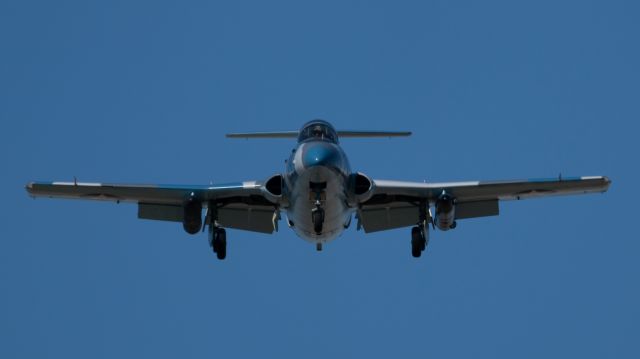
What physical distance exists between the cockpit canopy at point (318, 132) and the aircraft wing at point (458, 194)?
198 centimetres

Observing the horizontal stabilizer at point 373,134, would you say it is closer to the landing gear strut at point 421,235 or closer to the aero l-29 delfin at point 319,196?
the aero l-29 delfin at point 319,196

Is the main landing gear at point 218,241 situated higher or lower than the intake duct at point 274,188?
lower

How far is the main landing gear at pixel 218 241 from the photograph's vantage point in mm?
33531

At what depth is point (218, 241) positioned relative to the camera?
3353 cm

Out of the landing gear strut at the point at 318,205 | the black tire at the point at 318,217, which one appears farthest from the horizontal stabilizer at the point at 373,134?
the black tire at the point at 318,217

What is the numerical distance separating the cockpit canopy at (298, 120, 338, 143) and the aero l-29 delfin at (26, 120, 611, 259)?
0.08 feet

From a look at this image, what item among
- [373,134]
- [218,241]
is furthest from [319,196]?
[373,134]

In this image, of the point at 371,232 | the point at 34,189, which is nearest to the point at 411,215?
the point at 371,232

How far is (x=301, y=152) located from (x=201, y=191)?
5.01 meters

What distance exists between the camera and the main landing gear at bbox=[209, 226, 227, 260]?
3353 cm

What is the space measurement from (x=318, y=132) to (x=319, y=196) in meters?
2.26

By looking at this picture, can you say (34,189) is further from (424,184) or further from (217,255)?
(424,184)

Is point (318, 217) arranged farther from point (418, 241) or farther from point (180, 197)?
point (180, 197)

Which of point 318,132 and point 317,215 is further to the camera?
point 318,132
